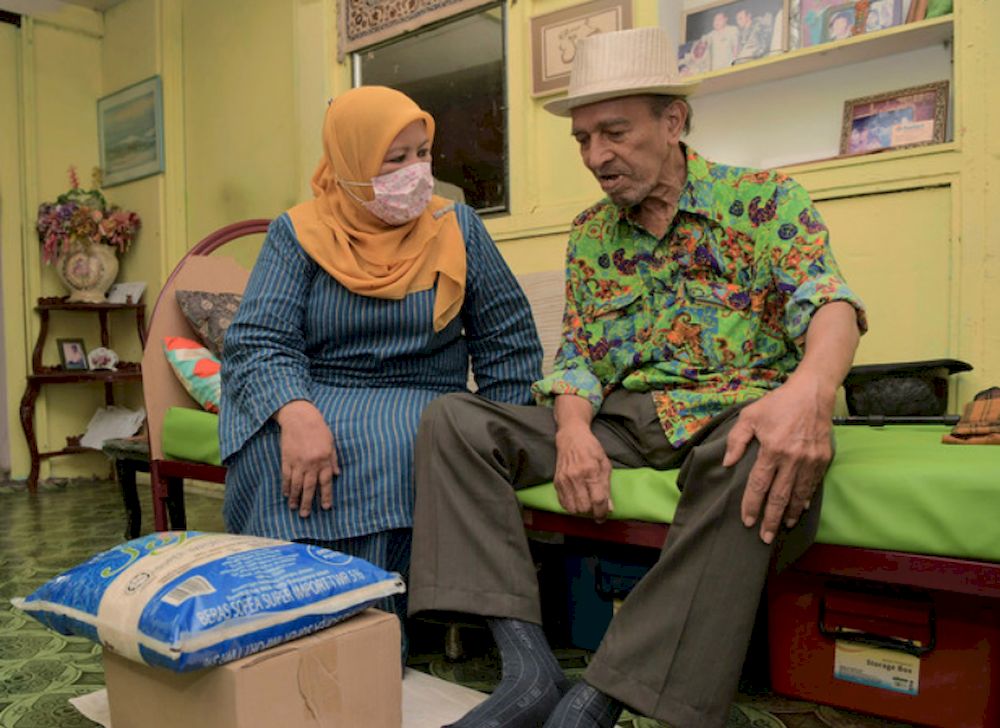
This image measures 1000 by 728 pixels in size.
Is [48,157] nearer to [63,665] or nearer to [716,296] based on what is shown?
[63,665]

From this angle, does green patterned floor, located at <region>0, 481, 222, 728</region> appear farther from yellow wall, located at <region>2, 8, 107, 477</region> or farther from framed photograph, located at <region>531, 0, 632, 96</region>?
framed photograph, located at <region>531, 0, 632, 96</region>

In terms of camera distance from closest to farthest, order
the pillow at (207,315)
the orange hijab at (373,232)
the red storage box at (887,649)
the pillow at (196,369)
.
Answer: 1. the red storage box at (887,649)
2. the orange hijab at (373,232)
3. the pillow at (196,369)
4. the pillow at (207,315)

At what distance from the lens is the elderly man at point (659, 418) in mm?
1094

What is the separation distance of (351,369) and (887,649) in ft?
3.70

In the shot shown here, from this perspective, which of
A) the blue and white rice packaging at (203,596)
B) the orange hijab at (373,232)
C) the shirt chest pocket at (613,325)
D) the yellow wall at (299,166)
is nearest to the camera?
the blue and white rice packaging at (203,596)

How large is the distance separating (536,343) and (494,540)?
63 centimetres

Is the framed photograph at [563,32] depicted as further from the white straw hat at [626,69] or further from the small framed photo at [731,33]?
the white straw hat at [626,69]

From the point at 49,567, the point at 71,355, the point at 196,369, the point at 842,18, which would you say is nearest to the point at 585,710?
the point at 196,369

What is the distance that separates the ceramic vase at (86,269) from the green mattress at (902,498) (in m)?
3.95

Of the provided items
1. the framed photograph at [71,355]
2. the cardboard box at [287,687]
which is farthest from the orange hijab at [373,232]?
the framed photograph at [71,355]

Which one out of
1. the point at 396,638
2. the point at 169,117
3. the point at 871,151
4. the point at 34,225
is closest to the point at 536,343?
the point at 396,638

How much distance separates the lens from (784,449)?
1.08 meters

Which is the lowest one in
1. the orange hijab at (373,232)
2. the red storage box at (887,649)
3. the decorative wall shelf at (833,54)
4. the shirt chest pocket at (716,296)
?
the red storage box at (887,649)

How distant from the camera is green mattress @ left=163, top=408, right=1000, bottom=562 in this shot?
44.3 inches
